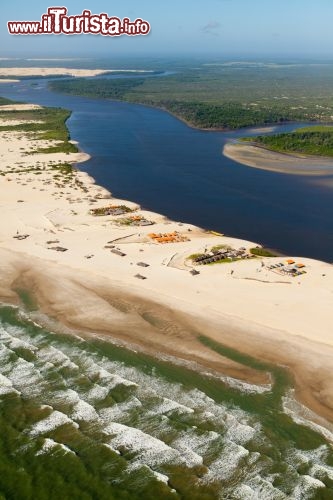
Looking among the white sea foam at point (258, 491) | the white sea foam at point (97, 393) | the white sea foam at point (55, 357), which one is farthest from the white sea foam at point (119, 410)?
the white sea foam at point (258, 491)

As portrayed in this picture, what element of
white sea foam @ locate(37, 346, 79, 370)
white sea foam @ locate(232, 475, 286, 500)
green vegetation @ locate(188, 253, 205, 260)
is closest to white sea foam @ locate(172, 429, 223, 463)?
white sea foam @ locate(232, 475, 286, 500)

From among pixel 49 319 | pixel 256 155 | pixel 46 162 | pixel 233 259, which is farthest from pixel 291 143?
pixel 49 319

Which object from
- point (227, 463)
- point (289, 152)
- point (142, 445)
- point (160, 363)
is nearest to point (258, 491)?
point (227, 463)

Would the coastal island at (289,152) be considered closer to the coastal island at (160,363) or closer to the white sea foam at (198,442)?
the coastal island at (160,363)

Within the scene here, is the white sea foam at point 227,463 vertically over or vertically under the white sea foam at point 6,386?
under

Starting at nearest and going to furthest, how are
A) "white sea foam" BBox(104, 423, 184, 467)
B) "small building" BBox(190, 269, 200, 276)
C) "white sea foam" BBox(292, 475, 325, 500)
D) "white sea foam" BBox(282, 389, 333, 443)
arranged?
1. "white sea foam" BBox(292, 475, 325, 500)
2. "white sea foam" BBox(104, 423, 184, 467)
3. "white sea foam" BBox(282, 389, 333, 443)
4. "small building" BBox(190, 269, 200, 276)

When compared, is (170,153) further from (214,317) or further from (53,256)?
(214,317)

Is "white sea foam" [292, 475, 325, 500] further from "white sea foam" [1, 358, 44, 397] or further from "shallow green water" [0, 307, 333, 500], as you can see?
"white sea foam" [1, 358, 44, 397]
